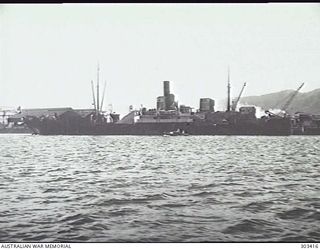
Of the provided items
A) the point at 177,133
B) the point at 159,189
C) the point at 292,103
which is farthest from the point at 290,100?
the point at 159,189

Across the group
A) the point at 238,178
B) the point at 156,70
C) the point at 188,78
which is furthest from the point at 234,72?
the point at 238,178

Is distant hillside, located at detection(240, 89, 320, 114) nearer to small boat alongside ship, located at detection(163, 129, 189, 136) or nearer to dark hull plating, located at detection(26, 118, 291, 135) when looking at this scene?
dark hull plating, located at detection(26, 118, 291, 135)

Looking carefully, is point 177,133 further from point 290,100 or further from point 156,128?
point 290,100

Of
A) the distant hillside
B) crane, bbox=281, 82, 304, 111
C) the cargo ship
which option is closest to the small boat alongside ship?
the cargo ship

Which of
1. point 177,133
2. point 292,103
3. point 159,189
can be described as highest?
point 292,103

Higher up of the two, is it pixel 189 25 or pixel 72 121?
pixel 189 25

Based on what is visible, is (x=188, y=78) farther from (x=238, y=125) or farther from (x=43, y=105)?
(x=43, y=105)

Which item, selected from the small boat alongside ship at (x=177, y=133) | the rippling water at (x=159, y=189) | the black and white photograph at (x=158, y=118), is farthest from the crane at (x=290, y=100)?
the small boat alongside ship at (x=177, y=133)

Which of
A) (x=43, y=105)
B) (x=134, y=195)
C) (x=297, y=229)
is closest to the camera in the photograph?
(x=297, y=229)
